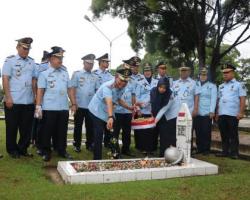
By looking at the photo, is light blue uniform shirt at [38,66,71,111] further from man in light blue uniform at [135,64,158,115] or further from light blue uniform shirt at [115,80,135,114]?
man in light blue uniform at [135,64,158,115]

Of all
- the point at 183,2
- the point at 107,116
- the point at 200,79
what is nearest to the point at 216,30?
the point at 183,2

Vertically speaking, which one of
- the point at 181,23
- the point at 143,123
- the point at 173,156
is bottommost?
the point at 173,156

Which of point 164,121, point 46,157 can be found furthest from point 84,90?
point 164,121

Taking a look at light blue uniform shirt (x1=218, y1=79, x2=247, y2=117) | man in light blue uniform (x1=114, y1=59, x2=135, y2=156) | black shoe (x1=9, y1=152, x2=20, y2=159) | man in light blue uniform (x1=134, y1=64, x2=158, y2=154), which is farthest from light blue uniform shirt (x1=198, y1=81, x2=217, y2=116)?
black shoe (x1=9, y1=152, x2=20, y2=159)

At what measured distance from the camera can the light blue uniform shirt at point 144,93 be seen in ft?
27.7

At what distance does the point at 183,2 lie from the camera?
60.7 feet

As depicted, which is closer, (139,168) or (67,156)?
(139,168)

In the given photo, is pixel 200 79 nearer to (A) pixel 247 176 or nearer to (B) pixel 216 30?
(A) pixel 247 176

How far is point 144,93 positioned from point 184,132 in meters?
1.72

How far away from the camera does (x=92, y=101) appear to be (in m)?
7.15

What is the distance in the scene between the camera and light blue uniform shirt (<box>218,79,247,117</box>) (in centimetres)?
826

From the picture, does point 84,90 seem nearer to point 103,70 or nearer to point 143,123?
point 103,70

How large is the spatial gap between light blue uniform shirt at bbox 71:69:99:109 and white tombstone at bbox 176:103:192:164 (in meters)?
2.05

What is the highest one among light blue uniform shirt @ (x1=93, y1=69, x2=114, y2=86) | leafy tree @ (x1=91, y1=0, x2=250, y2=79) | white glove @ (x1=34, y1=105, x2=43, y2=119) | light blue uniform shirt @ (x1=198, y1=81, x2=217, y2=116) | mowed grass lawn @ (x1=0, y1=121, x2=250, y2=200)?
leafy tree @ (x1=91, y1=0, x2=250, y2=79)
